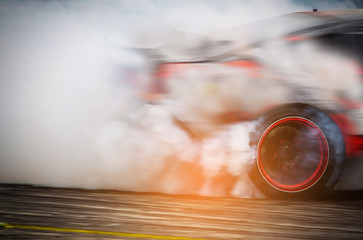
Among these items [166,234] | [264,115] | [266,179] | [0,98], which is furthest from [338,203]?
[0,98]

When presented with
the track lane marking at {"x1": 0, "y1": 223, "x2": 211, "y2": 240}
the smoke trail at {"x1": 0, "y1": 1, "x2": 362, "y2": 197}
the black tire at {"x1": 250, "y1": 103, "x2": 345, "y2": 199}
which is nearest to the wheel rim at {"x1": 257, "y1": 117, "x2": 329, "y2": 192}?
the black tire at {"x1": 250, "y1": 103, "x2": 345, "y2": 199}

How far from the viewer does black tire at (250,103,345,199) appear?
189 inches

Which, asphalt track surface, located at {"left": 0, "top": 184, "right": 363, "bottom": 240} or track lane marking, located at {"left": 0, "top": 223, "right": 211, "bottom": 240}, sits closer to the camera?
track lane marking, located at {"left": 0, "top": 223, "right": 211, "bottom": 240}

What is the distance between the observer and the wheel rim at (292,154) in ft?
Result: 15.8

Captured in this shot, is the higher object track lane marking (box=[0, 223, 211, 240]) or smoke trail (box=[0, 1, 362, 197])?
smoke trail (box=[0, 1, 362, 197])

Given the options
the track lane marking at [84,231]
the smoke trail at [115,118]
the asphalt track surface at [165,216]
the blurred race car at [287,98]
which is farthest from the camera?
the smoke trail at [115,118]

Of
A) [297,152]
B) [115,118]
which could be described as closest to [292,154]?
[297,152]

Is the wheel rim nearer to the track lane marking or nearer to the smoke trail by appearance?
the smoke trail

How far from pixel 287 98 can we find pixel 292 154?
0.53 m

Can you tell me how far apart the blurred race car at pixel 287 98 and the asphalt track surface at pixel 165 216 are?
0.98 feet

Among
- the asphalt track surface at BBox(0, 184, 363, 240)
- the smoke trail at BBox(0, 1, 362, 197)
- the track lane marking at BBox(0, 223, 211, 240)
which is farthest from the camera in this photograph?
the smoke trail at BBox(0, 1, 362, 197)

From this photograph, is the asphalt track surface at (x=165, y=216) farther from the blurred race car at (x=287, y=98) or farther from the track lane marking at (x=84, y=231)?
the blurred race car at (x=287, y=98)

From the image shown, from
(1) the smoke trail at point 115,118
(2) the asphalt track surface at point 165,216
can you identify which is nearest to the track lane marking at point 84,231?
(2) the asphalt track surface at point 165,216

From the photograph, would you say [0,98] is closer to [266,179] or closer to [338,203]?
[266,179]
